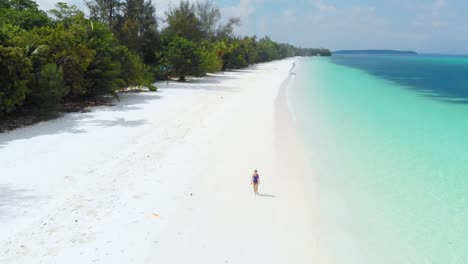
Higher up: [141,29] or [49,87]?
[141,29]

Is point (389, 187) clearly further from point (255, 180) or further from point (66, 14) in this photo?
point (66, 14)

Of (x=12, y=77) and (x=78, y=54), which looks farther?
(x=78, y=54)

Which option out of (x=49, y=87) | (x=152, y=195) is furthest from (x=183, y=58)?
(x=152, y=195)

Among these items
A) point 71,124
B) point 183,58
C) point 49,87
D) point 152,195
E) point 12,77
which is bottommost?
point 152,195

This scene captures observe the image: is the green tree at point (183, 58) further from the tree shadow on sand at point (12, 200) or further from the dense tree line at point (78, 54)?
the tree shadow on sand at point (12, 200)

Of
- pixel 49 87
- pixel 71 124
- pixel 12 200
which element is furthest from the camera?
pixel 49 87

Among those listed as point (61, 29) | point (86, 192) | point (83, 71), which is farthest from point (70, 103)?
point (86, 192)
